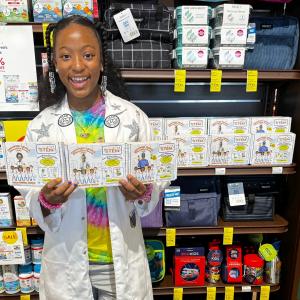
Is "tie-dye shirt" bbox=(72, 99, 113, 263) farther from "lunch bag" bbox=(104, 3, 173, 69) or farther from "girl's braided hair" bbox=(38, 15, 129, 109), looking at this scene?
"lunch bag" bbox=(104, 3, 173, 69)

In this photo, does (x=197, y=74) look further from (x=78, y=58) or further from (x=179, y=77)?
(x=78, y=58)

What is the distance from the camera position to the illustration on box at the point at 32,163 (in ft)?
3.85

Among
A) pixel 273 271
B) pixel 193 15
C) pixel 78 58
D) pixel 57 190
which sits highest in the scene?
pixel 193 15

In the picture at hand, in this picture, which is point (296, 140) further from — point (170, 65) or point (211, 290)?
point (211, 290)

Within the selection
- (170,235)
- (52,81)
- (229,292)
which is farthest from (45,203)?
(229,292)

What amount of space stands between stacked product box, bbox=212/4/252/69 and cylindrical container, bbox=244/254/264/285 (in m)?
1.34

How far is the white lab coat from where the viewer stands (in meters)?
1.27

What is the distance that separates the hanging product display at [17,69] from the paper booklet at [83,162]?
78 cm

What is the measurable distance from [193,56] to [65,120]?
0.94 m

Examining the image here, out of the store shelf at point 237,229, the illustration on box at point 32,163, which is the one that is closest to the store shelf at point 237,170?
the store shelf at point 237,229

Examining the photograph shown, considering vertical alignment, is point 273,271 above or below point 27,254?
below

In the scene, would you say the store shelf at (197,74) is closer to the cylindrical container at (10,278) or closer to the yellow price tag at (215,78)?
the yellow price tag at (215,78)

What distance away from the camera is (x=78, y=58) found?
1.21 meters

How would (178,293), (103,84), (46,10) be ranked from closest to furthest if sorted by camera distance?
(103,84), (46,10), (178,293)
